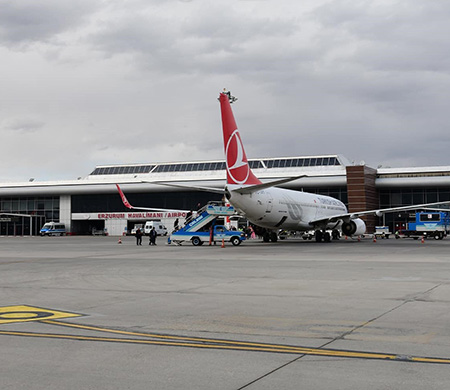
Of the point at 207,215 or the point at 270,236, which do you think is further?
the point at 270,236

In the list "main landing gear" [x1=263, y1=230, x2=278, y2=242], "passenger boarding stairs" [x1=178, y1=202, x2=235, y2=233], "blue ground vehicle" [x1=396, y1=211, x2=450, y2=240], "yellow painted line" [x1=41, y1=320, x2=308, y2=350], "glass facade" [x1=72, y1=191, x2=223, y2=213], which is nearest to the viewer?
"yellow painted line" [x1=41, y1=320, x2=308, y2=350]

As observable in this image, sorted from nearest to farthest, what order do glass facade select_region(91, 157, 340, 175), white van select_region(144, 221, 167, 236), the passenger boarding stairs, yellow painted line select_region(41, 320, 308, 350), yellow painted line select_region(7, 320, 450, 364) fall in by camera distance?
yellow painted line select_region(7, 320, 450, 364), yellow painted line select_region(41, 320, 308, 350), the passenger boarding stairs, white van select_region(144, 221, 167, 236), glass facade select_region(91, 157, 340, 175)

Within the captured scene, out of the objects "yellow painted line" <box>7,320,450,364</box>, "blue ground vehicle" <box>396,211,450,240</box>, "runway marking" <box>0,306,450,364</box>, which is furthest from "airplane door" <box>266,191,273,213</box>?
"yellow painted line" <box>7,320,450,364</box>

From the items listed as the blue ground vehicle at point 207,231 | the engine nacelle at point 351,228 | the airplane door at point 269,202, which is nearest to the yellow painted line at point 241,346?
the airplane door at point 269,202

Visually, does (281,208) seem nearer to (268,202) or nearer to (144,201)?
(268,202)

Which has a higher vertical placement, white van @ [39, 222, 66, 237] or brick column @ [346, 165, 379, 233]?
brick column @ [346, 165, 379, 233]

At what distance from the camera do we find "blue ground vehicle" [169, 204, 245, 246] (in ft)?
149

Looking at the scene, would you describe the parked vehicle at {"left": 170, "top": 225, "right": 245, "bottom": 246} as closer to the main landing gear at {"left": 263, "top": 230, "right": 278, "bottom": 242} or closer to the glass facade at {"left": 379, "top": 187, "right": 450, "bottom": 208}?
the main landing gear at {"left": 263, "top": 230, "right": 278, "bottom": 242}

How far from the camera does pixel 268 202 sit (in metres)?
42.2

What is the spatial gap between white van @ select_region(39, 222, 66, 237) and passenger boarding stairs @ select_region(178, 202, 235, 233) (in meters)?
51.1

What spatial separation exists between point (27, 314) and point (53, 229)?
85.9 metres

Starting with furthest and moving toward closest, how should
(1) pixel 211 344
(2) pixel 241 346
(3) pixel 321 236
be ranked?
(3) pixel 321 236 → (1) pixel 211 344 → (2) pixel 241 346

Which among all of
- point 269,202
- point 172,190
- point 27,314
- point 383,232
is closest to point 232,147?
point 269,202

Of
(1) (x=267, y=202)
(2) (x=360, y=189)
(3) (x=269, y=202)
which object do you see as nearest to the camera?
(1) (x=267, y=202)
